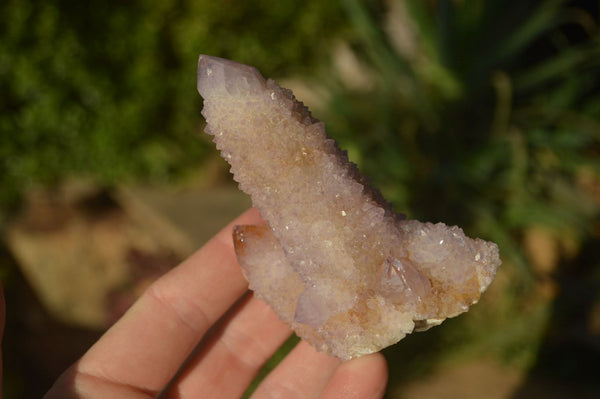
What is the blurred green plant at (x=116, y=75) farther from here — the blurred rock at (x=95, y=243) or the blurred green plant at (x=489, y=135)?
the blurred green plant at (x=489, y=135)

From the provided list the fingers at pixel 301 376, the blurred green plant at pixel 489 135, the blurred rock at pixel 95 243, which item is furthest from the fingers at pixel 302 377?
the blurred rock at pixel 95 243

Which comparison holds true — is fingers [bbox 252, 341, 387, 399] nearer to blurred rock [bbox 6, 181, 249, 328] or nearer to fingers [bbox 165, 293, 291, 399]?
fingers [bbox 165, 293, 291, 399]

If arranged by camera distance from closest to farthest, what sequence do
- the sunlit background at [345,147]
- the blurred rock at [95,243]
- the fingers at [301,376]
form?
1. the fingers at [301,376]
2. the sunlit background at [345,147]
3. the blurred rock at [95,243]

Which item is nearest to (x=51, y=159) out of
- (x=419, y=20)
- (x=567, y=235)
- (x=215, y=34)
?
(x=215, y=34)

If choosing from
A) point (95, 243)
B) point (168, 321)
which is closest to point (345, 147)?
point (168, 321)

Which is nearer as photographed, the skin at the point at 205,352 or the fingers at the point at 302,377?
the skin at the point at 205,352

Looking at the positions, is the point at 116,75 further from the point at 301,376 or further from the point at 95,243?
the point at 301,376

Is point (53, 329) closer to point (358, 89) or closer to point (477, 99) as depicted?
point (358, 89)
